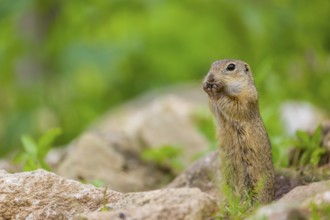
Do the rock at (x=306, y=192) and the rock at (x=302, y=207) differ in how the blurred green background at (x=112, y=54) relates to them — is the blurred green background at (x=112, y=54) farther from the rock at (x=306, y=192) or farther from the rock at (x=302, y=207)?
A: the rock at (x=302, y=207)

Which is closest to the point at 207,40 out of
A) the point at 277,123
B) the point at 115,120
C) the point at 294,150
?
the point at 115,120

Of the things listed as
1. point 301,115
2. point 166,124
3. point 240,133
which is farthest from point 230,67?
point 301,115

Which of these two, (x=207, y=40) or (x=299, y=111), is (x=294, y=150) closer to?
(x=299, y=111)

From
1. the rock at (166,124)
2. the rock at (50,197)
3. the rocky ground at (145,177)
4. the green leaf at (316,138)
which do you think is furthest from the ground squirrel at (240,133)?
the rock at (166,124)

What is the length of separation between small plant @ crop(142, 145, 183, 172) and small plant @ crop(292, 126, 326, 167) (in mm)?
1172

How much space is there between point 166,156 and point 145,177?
217 millimetres

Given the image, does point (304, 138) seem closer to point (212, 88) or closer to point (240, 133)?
point (240, 133)

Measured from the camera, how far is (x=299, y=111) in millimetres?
8117

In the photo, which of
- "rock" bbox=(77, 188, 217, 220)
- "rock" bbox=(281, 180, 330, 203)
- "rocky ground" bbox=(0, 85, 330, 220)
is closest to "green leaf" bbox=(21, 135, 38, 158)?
"rocky ground" bbox=(0, 85, 330, 220)

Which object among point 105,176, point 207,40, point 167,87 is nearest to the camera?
point 105,176

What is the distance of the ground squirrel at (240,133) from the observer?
485 centimetres

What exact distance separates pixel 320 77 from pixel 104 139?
2.91 meters

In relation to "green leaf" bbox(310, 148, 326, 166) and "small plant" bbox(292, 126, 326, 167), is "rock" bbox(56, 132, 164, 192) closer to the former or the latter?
"small plant" bbox(292, 126, 326, 167)

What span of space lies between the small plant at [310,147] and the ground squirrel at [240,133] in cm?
29
